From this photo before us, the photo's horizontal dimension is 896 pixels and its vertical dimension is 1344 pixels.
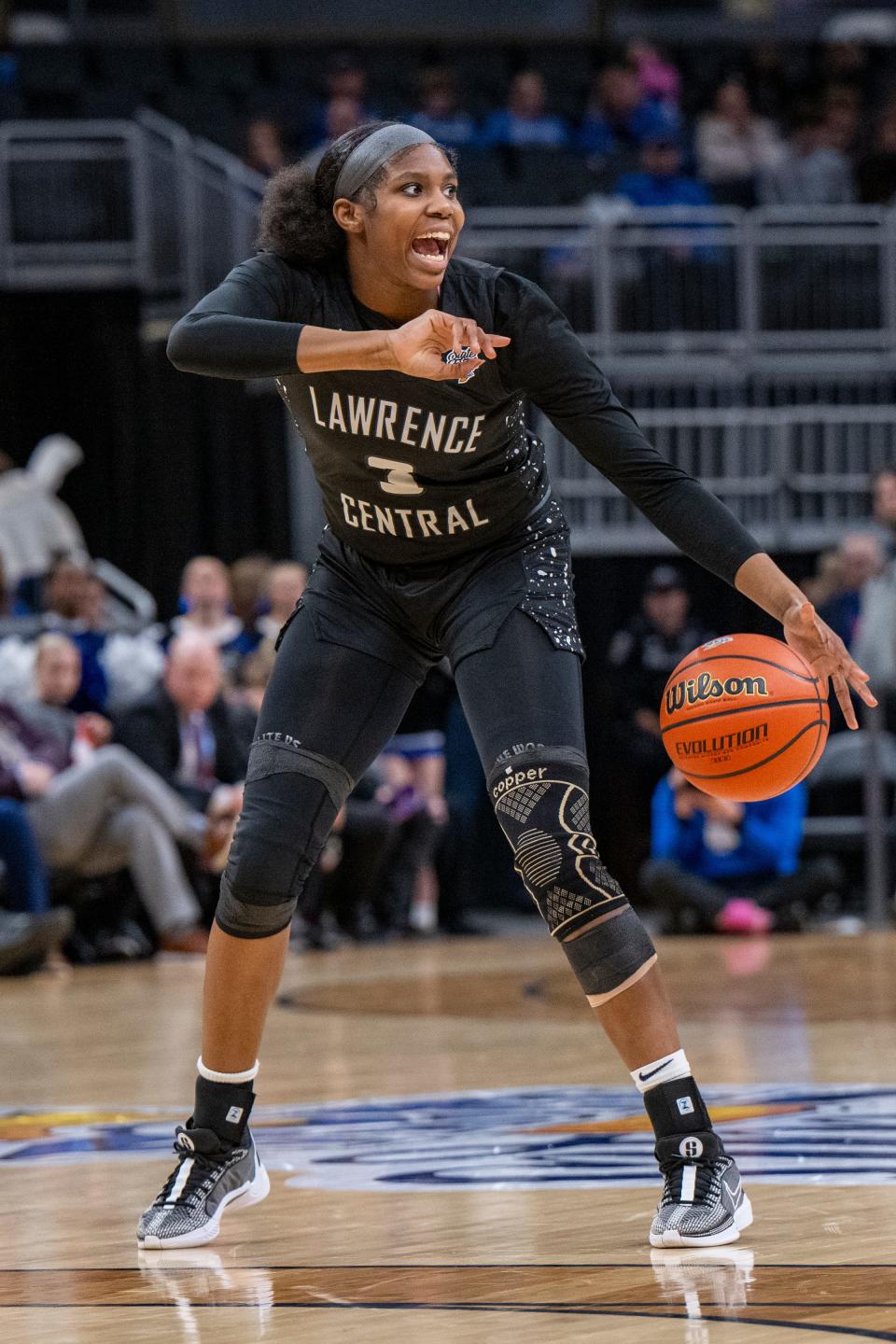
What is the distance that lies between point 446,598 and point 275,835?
572mm

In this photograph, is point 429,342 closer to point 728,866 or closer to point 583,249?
point 728,866

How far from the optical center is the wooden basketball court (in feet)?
10.0

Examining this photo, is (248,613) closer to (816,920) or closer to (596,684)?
(596,684)

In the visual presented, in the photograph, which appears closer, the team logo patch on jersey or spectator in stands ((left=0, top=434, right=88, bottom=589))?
the team logo patch on jersey

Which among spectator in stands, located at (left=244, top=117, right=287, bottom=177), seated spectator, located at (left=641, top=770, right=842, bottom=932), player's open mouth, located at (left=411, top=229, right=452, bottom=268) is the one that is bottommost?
seated spectator, located at (left=641, top=770, right=842, bottom=932)

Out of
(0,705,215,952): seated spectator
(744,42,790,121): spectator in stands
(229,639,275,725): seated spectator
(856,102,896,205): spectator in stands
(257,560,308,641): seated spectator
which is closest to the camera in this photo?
(0,705,215,952): seated spectator

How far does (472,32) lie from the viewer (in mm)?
16938

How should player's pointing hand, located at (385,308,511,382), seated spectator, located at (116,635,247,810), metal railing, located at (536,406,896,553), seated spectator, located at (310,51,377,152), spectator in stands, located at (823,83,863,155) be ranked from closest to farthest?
player's pointing hand, located at (385,308,511,382)
seated spectator, located at (116,635,247,810)
metal railing, located at (536,406,896,553)
seated spectator, located at (310,51,377,152)
spectator in stands, located at (823,83,863,155)

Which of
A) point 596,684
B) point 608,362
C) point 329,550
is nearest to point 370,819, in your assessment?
point 596,684

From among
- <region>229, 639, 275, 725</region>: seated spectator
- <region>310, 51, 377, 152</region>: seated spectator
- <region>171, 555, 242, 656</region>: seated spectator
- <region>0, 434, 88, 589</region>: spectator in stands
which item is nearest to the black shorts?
<region>229, 639, 275, 725</region>: seated spectator

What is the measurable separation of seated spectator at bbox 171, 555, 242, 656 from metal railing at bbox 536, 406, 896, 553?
8.94ft

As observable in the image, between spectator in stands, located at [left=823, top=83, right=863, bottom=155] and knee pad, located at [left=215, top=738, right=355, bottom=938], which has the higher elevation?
spectator in stands, located at [left=823, top=83, right=863, bottom=155]

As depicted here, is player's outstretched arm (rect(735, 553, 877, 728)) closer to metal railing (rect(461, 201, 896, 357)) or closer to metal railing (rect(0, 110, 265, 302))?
metal railing (rect(461, 201, 896, 357))

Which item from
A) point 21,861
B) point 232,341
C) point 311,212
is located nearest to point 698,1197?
point 232,341
